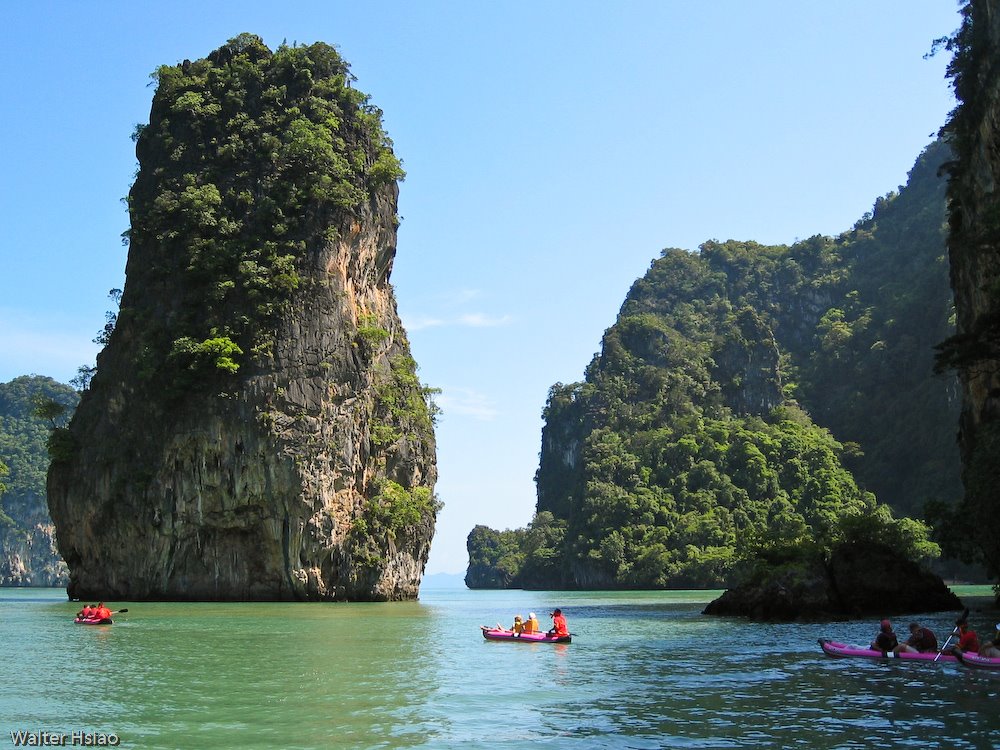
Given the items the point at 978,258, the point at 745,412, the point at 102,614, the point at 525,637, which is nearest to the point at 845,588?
the point at 978,258

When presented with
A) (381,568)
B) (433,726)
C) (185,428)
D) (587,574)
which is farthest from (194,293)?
(587,574)

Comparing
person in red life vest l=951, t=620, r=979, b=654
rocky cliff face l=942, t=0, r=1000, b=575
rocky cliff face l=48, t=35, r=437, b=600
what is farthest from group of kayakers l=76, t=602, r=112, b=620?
rocky cliff face l=942, t=0, r=1000, b=575

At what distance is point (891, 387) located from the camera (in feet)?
395

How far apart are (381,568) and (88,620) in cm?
2518

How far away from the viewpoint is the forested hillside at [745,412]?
101938 mm

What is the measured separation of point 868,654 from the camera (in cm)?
2103

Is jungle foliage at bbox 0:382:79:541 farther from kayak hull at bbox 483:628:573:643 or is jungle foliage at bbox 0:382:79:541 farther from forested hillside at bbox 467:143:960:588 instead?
kayak hull at bbox 483:628:573:643

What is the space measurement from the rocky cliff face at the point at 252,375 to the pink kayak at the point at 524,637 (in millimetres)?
26052

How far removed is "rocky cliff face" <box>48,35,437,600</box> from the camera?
52.5m

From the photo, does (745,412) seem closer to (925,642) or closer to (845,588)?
(845,588)

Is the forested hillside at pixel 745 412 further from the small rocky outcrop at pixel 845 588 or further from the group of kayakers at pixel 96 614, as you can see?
the group of kayakers at pixel 96 614

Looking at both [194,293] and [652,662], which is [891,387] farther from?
[652,662]
